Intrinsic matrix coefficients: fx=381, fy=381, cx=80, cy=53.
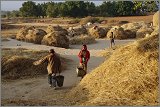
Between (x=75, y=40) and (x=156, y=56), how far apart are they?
17398mm

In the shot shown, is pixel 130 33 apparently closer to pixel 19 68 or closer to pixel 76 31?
pixel 76 31

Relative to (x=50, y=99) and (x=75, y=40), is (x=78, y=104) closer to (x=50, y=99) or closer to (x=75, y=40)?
(x=50, y=99)

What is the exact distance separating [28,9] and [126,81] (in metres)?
64.3

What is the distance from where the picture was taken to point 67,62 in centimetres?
1625

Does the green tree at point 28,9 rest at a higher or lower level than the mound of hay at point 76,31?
higher

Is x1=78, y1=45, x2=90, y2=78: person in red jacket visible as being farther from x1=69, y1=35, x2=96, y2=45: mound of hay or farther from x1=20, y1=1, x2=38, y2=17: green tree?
x1=20, y1=1, x2=38, y2=17: green tree

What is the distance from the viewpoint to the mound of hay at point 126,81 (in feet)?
28.4

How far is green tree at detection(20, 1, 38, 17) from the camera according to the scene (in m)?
71.1

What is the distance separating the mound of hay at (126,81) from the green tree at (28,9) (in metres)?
61.6

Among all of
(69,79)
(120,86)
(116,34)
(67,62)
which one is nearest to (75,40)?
(116,34)

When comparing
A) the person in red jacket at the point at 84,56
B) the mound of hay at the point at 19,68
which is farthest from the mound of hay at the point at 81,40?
the person in red jacket at the point at 84,56

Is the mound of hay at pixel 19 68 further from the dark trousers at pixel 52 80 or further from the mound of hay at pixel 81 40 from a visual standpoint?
the mound of hay at pixel 81 40

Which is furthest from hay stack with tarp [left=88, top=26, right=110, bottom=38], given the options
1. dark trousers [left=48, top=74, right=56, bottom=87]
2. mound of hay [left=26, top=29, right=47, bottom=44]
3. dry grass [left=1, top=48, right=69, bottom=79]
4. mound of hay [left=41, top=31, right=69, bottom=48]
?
dark trousers [left=48, top=74, right=56, bottom=87]

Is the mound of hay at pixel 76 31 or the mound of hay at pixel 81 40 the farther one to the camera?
the mound of hay at pixel 76 31
